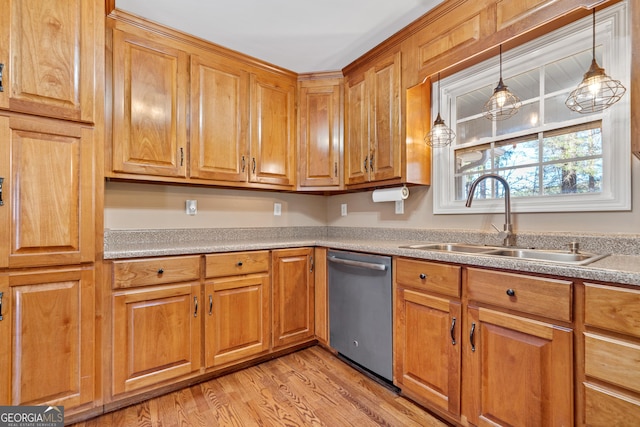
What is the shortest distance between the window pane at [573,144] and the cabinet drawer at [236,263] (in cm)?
188

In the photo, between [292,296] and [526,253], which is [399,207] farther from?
[292,296]

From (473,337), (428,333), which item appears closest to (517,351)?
(473,337)

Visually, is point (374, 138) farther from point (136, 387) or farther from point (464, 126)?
point (136, 387)

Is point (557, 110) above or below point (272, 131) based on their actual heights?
below

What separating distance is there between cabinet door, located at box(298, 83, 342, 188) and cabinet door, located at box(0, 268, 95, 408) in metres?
1.71

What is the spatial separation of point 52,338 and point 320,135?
218 centimetres

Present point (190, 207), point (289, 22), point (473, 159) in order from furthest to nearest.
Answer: point (190, 207) < point (473, 159) < point (289, 22)

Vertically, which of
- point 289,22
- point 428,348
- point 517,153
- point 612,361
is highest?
point 289,22

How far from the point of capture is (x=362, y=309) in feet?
6.56

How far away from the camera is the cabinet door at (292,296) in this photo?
2.22m

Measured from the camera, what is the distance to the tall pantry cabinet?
4.54 ft

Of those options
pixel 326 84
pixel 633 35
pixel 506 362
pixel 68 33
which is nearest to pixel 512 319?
pixel 506 362

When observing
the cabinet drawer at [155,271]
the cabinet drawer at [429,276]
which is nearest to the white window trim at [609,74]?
the cabinet drawer at [429,276]

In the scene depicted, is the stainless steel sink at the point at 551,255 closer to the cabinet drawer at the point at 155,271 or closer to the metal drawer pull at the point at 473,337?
the metal drawer pull at the point at 473,337
